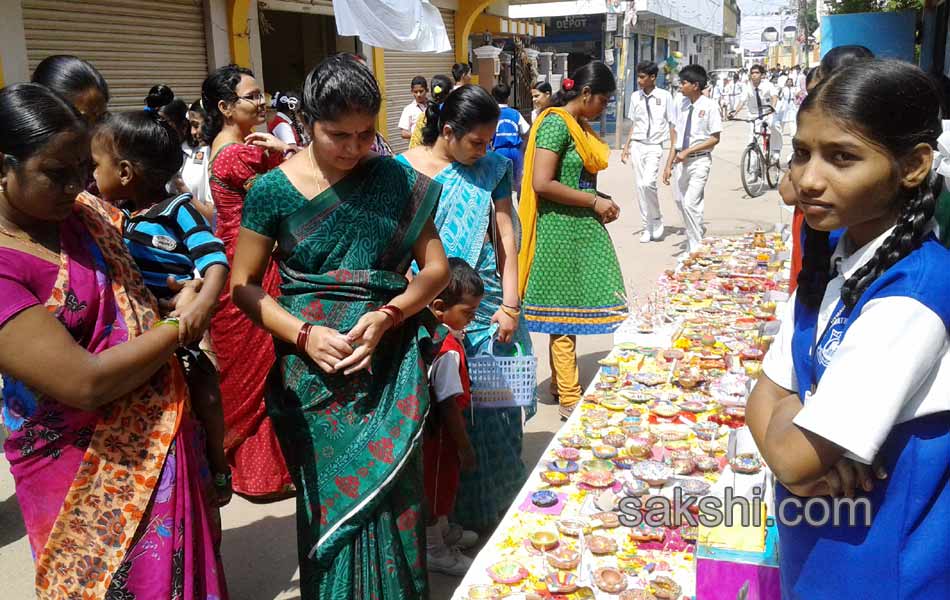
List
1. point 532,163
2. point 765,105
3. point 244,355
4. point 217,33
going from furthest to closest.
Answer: point 765,105 → point 217,33 → point 532,163 → point 244,355

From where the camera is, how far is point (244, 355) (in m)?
3.10

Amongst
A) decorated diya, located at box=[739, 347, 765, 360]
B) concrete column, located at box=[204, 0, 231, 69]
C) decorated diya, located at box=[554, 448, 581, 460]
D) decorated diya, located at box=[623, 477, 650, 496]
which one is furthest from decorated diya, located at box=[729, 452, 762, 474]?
concrete column, located at box=[204, 0, 231, 69]

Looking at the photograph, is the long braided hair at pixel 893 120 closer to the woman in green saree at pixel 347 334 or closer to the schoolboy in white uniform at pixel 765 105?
the woman in green saree at pixel 347 334

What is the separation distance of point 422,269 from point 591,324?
6.88ft

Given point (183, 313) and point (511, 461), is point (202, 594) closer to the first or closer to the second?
point (183, 313)

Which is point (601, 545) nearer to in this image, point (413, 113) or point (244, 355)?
point (244, 355)

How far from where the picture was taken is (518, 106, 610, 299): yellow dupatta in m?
3.75

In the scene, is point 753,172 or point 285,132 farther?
point 753,172

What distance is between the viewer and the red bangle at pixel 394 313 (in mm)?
1936

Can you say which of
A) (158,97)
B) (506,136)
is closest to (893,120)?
(158,97)

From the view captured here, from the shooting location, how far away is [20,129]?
1477 millimetres

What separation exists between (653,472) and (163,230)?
1.41m

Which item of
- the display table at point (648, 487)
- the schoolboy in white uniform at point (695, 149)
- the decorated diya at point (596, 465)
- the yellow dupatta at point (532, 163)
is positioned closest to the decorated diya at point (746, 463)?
the display table at point (648, 487)

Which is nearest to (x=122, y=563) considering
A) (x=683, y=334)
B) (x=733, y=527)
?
(x=733, y=527)
